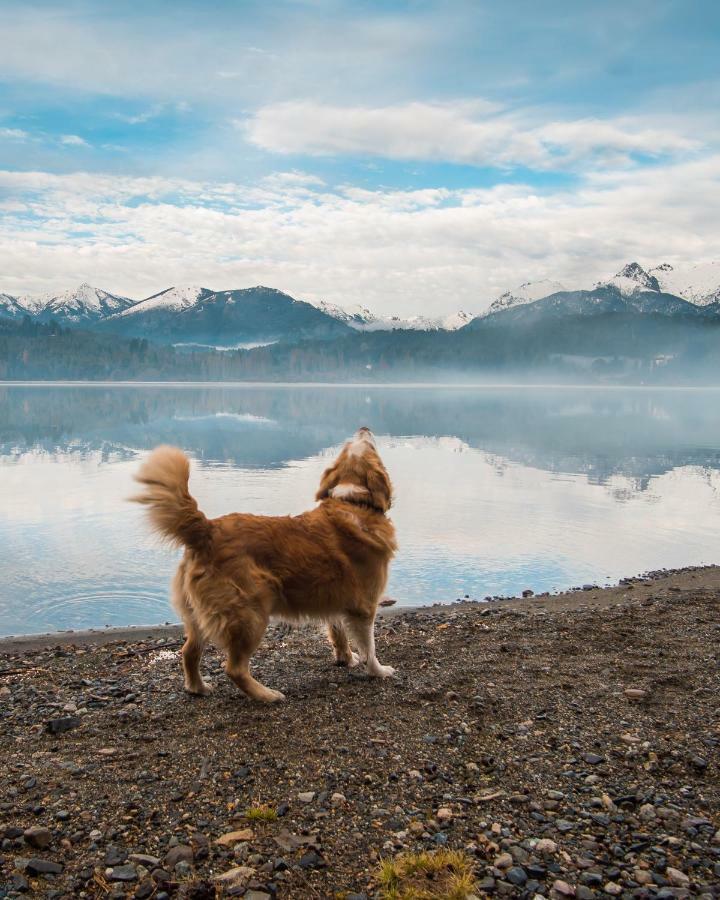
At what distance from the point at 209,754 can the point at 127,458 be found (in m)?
27.7

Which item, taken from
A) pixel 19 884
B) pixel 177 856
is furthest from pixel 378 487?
pixel 19 884

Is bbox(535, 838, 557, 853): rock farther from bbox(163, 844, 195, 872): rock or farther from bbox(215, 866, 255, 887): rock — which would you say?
bbox(163, 844, 195, 872): rock

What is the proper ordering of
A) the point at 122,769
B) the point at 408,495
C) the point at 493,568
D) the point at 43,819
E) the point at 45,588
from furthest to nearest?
1. the point at 408,495
2. the point at 493,568
3. the point at 45,588
4. the point at 122,769
5. the point at 43,819

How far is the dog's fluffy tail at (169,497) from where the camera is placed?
614 centimetres

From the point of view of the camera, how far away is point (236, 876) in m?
3.97

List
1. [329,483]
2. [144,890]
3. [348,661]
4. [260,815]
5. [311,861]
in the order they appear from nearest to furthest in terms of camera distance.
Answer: [144,890] < [311,861] < [260,815] < [329,483] < [348,661]

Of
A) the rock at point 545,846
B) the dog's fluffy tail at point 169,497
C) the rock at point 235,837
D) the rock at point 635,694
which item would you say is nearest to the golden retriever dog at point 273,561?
the dog's fluffy tail at point 169,497

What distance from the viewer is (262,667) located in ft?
25.8

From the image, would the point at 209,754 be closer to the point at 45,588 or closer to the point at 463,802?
the point at 463,802

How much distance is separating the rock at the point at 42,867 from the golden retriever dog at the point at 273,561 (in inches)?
101

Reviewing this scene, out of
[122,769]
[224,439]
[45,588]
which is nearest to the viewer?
[122,769]

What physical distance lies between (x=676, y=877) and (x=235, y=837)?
98.9 inches

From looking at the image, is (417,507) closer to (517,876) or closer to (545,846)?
(545,846)

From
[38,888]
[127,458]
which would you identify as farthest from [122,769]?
[127,458]
